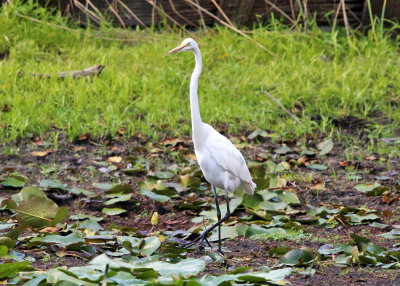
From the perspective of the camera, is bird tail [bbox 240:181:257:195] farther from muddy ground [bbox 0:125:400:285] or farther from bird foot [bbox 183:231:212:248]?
bird foot [bbox 183:231:212:248]

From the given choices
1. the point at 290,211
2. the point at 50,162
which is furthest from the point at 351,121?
the point at 50,162

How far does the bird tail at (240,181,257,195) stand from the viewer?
376cm

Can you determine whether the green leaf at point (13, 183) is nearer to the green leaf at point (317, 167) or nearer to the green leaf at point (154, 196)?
the green leaf at point (154, 196)

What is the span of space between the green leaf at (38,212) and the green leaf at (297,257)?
1235mm

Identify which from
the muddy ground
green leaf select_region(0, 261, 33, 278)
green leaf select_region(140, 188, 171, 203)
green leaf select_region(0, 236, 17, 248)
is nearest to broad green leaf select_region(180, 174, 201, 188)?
the muddy ground

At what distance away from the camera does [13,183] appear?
4152 millimetres

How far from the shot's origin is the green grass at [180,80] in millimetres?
5625

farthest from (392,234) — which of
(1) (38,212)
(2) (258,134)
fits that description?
(2) (258,134)

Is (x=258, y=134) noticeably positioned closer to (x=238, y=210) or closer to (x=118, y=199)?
(x=238, y=210)

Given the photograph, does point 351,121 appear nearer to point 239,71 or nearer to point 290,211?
point 239,71

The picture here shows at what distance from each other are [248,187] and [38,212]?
1212mm

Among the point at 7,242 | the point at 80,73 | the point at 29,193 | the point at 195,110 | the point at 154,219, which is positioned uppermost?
the point at 195,110

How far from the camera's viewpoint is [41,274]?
2.28m

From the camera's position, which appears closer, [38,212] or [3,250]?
[3,250]
